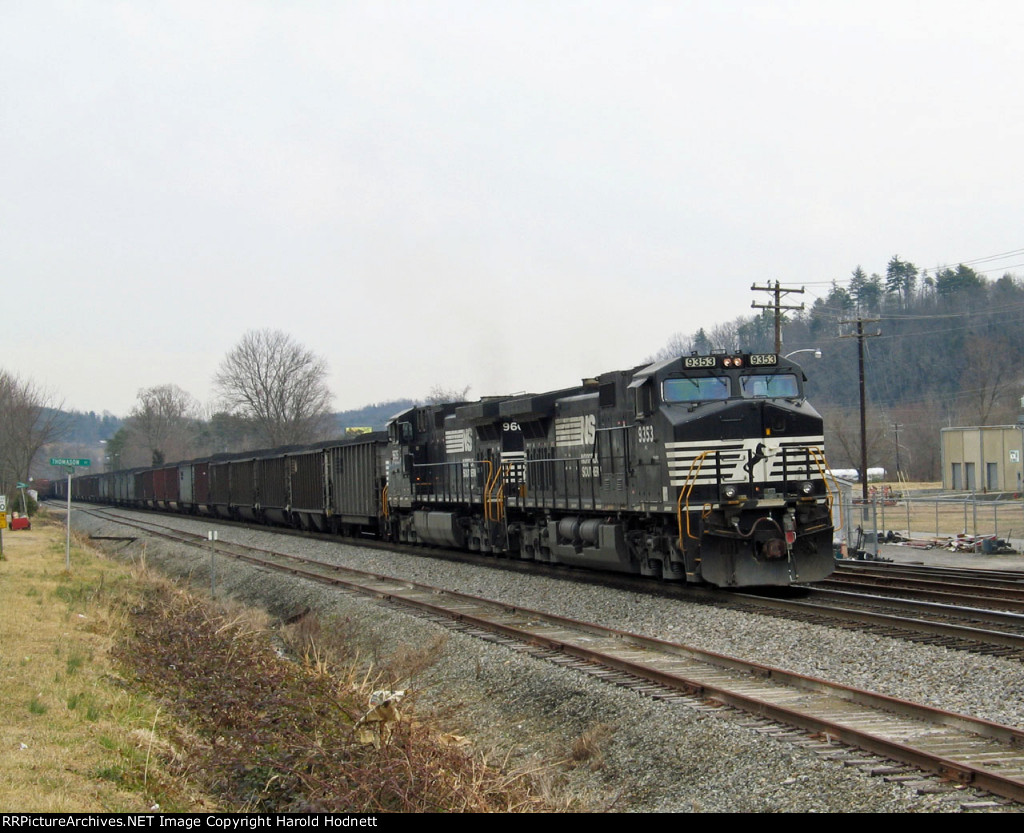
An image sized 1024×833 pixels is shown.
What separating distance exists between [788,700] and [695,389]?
289 inches

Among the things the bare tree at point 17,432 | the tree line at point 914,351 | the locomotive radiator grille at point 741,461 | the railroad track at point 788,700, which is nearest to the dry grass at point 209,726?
the railroad track at point 788,700

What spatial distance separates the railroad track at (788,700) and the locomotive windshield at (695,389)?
3946 millimetres

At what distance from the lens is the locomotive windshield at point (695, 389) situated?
15.4 metres

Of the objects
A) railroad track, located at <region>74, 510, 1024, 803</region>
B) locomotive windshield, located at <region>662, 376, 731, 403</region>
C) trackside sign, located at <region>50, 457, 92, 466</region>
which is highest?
locomotive windshield, located at <region>662, 376, 731, 403</region>

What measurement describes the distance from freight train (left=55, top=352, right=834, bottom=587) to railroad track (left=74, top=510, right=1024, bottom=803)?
104 inches

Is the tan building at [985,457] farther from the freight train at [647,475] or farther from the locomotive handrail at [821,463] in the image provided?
the locomotive handrail at [821,463]

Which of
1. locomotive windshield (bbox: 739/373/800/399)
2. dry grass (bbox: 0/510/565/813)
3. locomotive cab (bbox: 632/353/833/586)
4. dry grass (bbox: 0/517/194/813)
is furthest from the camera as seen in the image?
locomotive windshield (bbox: 739/373/800/399)

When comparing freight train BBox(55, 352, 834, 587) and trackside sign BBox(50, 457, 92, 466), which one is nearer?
freight train BBox(55, 352, 834, 587)

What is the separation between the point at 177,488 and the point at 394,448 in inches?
1307

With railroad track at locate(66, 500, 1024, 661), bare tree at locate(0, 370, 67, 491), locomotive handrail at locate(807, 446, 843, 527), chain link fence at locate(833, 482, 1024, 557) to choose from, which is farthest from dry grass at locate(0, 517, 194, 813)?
bare tree at locate(0, 370, 67, 491)

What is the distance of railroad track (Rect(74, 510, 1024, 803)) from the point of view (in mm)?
6723

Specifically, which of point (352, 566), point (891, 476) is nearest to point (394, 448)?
point (352, 566)

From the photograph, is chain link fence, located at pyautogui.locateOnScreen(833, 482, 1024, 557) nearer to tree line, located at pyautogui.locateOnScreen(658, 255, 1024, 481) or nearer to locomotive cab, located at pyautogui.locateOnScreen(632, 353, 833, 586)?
locomotive cab, located at pyautogui.locateOnScreen(632, 353, 833, 586)

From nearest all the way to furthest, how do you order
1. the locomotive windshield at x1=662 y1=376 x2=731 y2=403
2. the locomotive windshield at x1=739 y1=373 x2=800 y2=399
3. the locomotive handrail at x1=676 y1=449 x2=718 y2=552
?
the locomotive handrail at x1=676 y1=449 x2=718 y2=552
the locomotive windshield at x1=662 y1=376 x2=731 y2=403
the locomotive windshield at x1=739 y1=373 x2=800 y2=399
